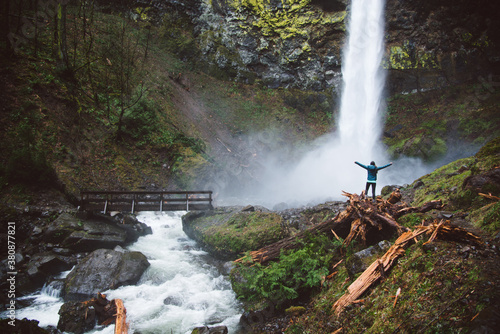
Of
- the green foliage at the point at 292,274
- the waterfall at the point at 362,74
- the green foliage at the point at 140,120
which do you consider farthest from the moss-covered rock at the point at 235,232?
the waterfall at the point at 362,74

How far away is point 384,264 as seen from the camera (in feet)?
12.4

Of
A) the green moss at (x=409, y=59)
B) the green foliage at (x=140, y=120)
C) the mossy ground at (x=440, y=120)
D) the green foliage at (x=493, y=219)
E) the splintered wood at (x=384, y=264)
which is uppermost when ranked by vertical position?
the green moss at (x=409, y=59)

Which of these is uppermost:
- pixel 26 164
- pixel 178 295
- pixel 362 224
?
pixel 26 164

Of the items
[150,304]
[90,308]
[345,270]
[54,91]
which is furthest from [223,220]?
[54,91]

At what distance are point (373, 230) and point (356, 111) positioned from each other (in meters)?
22.2

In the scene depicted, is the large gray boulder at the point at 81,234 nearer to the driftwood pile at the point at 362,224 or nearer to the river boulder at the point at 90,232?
the river boulder at the point at 90,232

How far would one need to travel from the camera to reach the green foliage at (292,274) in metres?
4.96

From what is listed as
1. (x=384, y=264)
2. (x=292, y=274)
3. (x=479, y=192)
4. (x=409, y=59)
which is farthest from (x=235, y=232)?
(x=409, y=59)

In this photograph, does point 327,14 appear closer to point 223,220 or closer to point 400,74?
point 400,74

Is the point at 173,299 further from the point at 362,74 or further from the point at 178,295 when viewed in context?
the point at 362,74

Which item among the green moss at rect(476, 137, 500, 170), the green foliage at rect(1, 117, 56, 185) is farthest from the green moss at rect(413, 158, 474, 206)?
the green foliage at rect(1, 117, 56, 185)

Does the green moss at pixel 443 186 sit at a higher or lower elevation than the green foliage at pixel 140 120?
lower

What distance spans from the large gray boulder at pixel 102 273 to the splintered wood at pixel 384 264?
5.99 metres

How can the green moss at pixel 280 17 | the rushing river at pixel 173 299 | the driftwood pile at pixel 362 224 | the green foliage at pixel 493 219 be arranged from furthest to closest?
the green moss at pixel 280 17 < the rushing river at pixel 173 299 < the driftwood pile at pixel 362 224 < the green foliage at pixel 493 219
